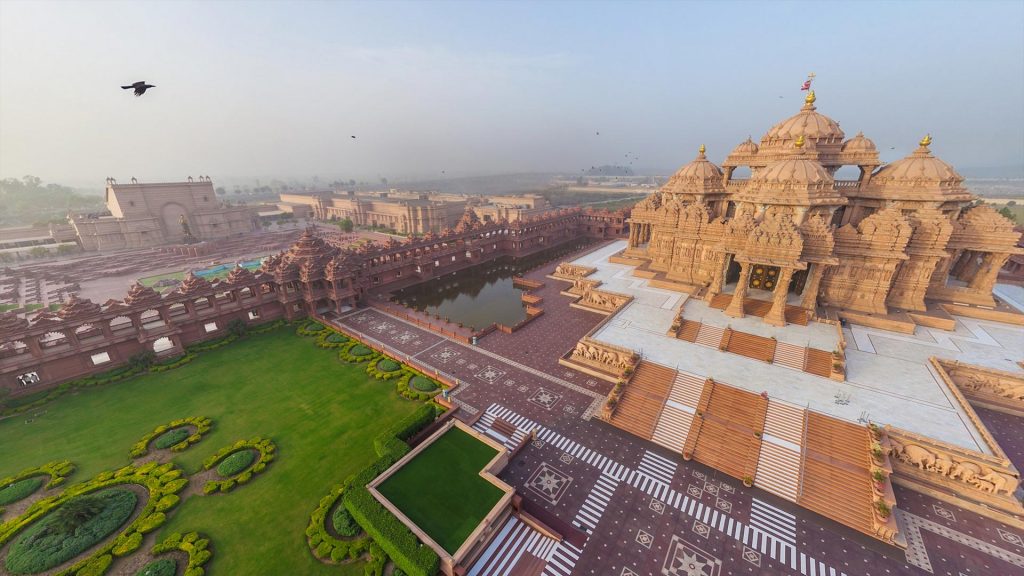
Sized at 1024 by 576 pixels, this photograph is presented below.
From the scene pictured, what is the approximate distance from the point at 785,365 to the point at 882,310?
14273 mm

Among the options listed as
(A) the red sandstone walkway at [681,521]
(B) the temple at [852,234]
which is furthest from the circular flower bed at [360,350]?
(B) the temple at [852,234]

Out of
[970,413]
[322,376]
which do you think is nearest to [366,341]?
[322,376]

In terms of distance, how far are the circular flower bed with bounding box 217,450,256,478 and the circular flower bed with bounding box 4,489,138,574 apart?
11.6 ft

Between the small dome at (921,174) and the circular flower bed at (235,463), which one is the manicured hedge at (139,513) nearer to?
the circular flower bed at (235,463)

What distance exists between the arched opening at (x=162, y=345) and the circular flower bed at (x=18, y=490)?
13.3 metres

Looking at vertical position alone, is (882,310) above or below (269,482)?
above

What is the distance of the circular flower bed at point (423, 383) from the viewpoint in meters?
26.2

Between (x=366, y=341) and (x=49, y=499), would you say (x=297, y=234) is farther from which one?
(x=49, y=499)

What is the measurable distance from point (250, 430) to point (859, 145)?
5532 centimetres

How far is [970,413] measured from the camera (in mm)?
19531

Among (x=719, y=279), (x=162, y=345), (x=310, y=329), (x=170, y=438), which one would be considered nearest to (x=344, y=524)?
(x=170, y=438)

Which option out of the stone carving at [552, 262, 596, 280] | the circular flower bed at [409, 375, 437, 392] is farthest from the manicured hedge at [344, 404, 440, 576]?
the stone carving at [552, 262, 596, 280]

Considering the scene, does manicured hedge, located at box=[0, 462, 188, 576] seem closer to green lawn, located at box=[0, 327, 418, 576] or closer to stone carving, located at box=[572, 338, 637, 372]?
green lawn, located at box=[0, 327, 418, 576]

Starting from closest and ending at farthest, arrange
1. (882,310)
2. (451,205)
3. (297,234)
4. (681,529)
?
(681,529) → (882,310) → (297,234) → (451,205)
